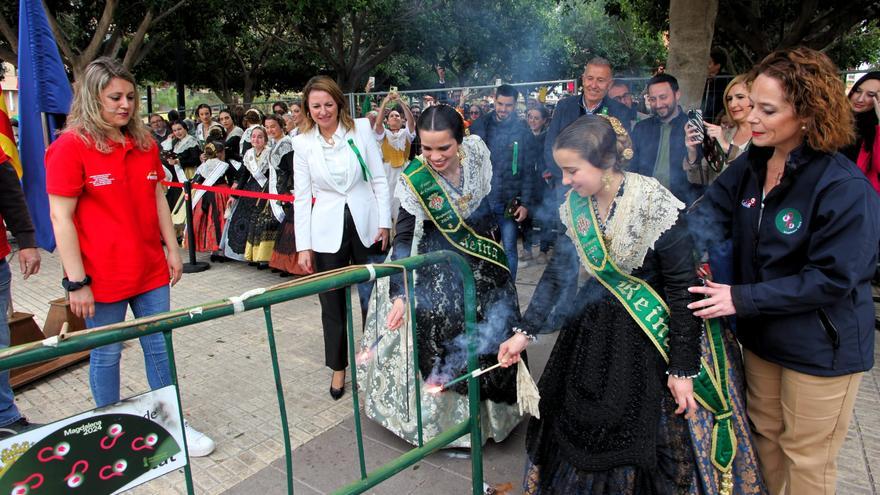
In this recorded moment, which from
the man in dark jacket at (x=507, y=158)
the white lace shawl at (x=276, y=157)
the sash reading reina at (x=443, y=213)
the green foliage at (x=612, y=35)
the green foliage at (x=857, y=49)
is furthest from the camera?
the green foliage at (x=857, y=49)

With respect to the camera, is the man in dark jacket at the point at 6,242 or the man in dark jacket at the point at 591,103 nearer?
the man in dark jacket at the point at 6,242

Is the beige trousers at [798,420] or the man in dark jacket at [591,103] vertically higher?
the man in dark jacket at [591,103]

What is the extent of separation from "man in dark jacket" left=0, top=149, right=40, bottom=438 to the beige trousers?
3484 millimetres

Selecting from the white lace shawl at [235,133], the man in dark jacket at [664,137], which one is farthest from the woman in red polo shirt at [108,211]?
the white lace shawl at [235,133]

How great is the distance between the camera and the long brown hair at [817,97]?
1744 millimetres

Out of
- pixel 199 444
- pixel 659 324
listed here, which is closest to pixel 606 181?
pixel 659 324

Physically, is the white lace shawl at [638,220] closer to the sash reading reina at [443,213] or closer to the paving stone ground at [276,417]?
the sash reading reina at [443,213]

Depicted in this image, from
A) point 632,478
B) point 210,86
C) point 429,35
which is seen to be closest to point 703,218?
point 632,478

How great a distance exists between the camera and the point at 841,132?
1766mm

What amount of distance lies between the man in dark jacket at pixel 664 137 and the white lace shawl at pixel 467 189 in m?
1.84

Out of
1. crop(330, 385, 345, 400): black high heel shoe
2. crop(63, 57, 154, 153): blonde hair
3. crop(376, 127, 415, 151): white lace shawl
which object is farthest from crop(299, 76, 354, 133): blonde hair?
crop(376, 127, 415, 151): white lace shawl

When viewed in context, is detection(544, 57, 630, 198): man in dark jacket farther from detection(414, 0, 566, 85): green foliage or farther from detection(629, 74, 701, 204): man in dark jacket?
detection(414, 0, 566, 85): green foliage

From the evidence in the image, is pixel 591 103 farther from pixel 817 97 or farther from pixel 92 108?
pixel 92 108

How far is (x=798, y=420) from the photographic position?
194cm
